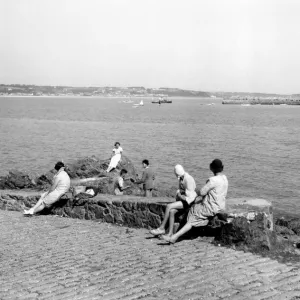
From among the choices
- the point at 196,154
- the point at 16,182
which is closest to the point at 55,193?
the point at 16,182

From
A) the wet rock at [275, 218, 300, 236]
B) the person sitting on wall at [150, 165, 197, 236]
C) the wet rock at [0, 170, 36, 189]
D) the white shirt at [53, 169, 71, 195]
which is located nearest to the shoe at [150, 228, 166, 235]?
the person sitting on wall at [150, 165, 197, 236]

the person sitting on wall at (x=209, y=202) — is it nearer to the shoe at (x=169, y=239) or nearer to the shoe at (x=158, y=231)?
the shoe at (x=169, y=239)

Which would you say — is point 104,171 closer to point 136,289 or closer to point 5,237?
point 5,237

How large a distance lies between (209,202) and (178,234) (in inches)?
32.5

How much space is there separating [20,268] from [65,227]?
9.77 ft

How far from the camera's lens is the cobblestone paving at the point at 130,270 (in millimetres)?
6402

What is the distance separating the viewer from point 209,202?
28.8ft

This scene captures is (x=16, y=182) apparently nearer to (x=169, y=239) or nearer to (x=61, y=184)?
(x=61, y=184)

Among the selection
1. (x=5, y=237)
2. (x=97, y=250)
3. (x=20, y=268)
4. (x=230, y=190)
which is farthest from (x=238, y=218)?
(x=230, y=190)

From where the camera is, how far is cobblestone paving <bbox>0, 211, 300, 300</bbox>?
640 centimetres

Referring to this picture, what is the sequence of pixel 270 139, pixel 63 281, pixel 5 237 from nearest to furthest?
1. pixel 63 281
2. pixel 5 237
3. pixel 270 139

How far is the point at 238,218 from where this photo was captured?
27.8 ft

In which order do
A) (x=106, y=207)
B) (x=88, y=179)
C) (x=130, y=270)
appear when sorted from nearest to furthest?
(x=130, y=270)
(x=106, y=207)
(x=88, y=179)

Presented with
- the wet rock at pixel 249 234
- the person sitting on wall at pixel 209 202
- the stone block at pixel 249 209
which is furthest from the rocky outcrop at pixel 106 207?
the wet rock at pixel 249 234
